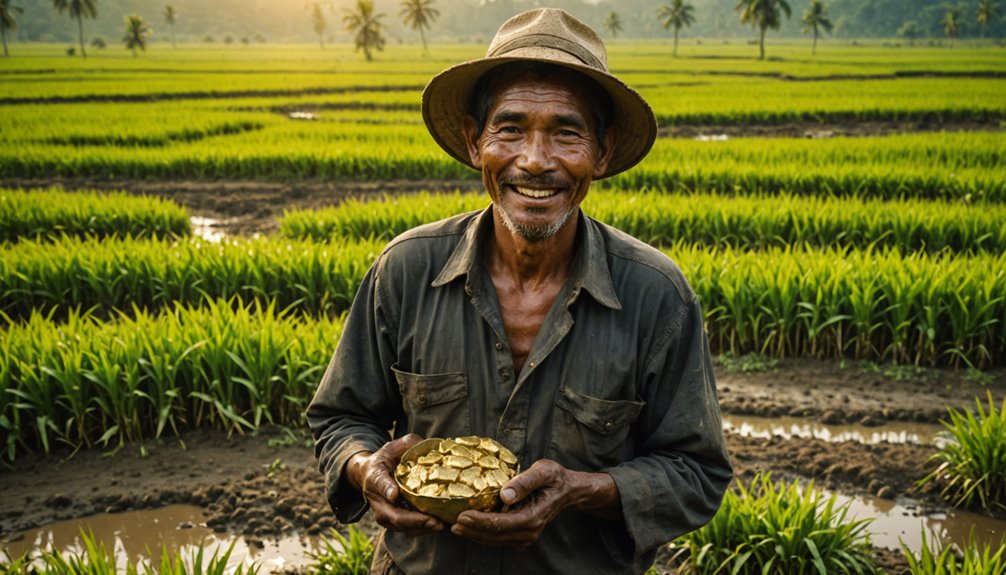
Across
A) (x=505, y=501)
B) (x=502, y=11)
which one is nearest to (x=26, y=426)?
(x=505, y=501)

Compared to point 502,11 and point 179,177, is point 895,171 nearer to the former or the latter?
point 179,177

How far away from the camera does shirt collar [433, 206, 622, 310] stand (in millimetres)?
1548

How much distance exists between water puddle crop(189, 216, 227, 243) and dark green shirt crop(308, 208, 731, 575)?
26.5 feet

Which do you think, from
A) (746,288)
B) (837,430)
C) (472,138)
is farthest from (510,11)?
(472,138)

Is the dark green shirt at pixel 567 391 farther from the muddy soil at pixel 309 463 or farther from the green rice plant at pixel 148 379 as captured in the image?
the green rice plant at pixel 148 379

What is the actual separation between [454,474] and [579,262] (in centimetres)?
51

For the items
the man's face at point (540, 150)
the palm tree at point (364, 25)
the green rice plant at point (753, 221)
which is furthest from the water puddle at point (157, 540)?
the palm tree at point (364, 25)

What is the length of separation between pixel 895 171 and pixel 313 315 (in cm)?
773

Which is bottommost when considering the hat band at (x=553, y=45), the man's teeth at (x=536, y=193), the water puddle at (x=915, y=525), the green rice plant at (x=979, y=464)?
the water puddle at (x=915, y=525)

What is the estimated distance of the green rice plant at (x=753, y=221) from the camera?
707 centimetres

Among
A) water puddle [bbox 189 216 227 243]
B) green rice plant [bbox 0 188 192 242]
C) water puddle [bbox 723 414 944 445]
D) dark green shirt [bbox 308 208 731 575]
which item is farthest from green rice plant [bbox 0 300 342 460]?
→ water puddle [bbox 189 216 227 243]

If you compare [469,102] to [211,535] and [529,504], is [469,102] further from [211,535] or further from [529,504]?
[211,535]

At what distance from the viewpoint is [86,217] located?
8.35 meters

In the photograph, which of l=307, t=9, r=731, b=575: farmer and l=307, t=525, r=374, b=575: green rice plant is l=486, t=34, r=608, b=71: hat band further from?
l=307, t=525, r=374, b=575: green rice plant
